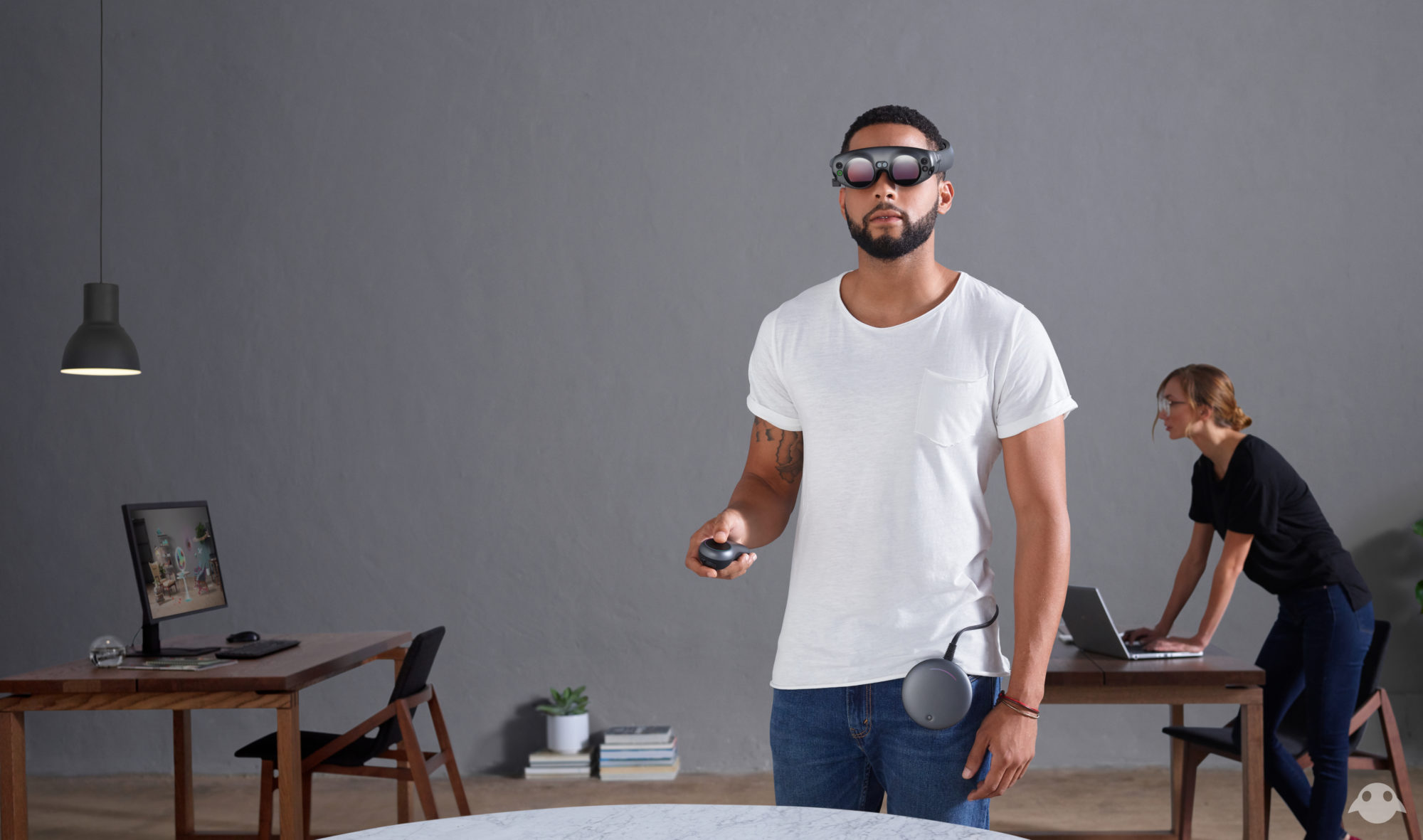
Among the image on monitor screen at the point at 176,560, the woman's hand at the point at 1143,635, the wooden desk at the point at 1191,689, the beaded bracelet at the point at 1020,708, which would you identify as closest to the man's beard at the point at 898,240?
the beaded bracelet at the point at 1020,708

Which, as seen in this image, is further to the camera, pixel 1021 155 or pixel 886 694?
pixel 1021 155

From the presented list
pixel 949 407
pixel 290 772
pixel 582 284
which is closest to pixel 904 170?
pixel 949 407

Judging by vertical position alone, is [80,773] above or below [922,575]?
below

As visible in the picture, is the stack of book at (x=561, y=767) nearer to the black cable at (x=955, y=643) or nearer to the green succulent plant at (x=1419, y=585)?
the black cable at (x=955, y=643)

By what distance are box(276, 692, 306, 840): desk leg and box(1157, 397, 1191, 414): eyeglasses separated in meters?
2.69

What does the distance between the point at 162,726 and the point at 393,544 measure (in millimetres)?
1269

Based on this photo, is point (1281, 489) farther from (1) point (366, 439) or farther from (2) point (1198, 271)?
(1) point (366, 439)

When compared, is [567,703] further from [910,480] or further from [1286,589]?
[910,480]

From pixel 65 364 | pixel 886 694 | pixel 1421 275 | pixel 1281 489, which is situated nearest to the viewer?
pixel 886 694

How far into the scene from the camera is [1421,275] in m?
4.74

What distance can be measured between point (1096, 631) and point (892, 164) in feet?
6.59

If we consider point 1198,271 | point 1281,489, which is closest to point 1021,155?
point 1198,271

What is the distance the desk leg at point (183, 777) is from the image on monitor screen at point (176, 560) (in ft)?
1.40

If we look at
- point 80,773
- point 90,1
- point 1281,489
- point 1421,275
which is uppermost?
point 90,1
